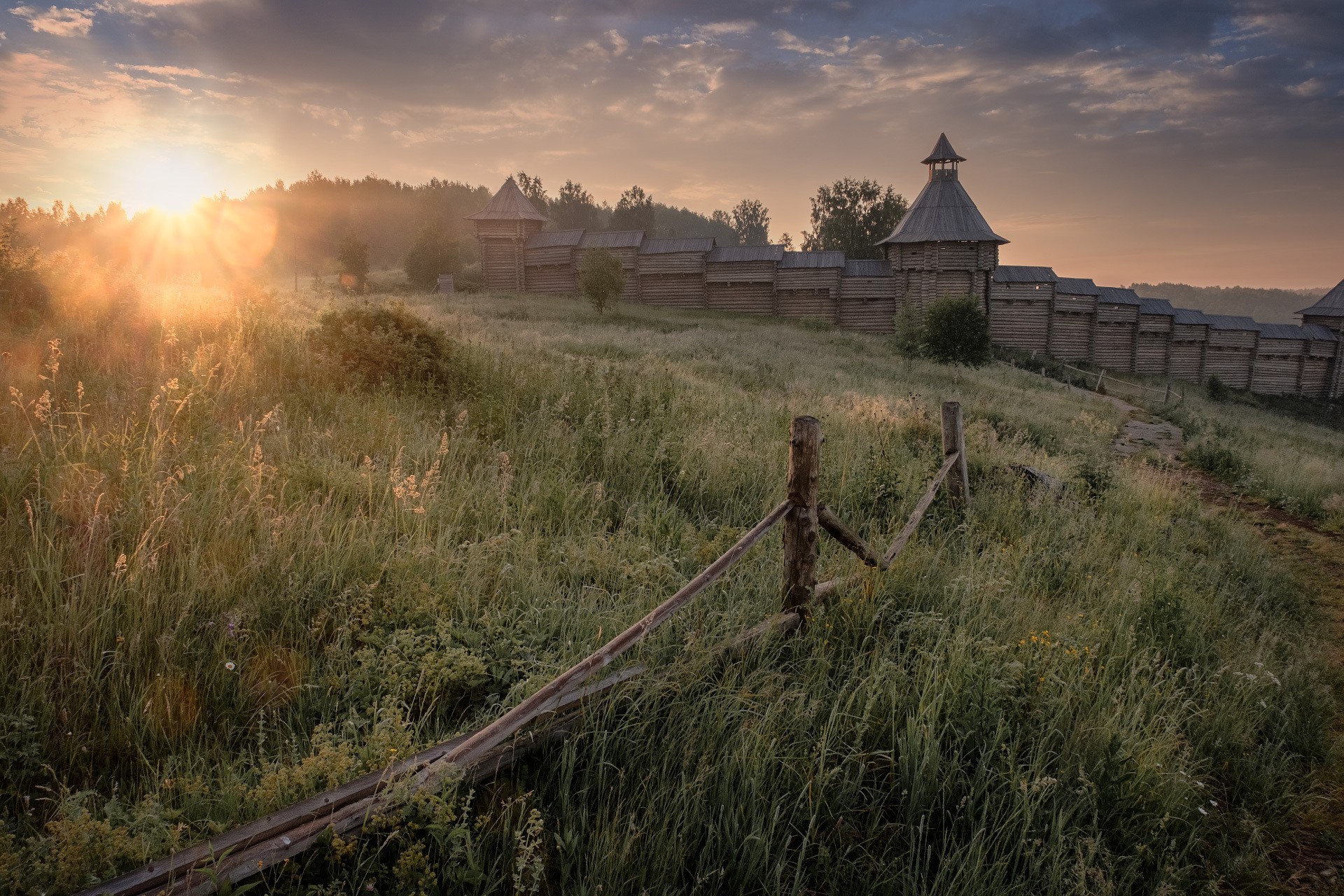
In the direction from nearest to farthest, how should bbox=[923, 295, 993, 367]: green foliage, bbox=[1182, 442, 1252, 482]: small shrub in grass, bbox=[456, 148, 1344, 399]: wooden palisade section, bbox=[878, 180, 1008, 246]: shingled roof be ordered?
bbox=[1182, 442, 1252, 482]: small shrub in grass → bbox=[923, 295, 993, 367]: green foliage → bbox=[878, 180, 1008, 246]: shingled roof → bbox=[456, 148, 1344, 399]: wooden palisade section

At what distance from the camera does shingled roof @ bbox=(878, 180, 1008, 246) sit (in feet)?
138

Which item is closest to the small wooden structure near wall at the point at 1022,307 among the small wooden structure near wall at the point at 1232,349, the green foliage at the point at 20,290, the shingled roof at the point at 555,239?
the small wooden structure near wall at the point at 1232,349

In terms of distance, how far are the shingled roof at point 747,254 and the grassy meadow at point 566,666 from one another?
4065cm

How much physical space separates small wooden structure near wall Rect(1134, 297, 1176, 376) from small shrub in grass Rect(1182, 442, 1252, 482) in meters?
37.1

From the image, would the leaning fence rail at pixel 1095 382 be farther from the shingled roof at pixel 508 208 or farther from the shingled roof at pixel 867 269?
the shingled roof at pixel 508 208

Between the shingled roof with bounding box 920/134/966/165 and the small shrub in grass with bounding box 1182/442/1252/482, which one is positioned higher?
the shingled roof with bounding box 920/134/966/165

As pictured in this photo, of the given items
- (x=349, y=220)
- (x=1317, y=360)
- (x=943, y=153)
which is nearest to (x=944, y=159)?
(x=943, y=153)

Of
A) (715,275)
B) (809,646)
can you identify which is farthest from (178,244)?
(809,646)

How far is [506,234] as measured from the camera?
48.3m

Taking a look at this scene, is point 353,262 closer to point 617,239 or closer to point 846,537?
point 617,239

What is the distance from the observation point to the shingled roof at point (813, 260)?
44844 millimetres

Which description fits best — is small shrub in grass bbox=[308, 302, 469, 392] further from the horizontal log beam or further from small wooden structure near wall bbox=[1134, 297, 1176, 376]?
small wooden structure near wall bbox=[1134, 297, 1176, 376]

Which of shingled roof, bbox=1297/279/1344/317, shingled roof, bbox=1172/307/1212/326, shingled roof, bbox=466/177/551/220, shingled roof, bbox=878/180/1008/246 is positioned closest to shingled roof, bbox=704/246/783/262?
shingled roof, bbox=878/180/1008/246

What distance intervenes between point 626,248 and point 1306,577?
4303 cm
